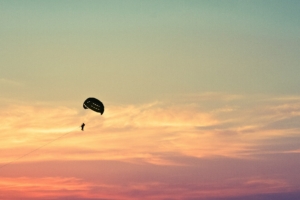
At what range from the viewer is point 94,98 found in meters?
34.1

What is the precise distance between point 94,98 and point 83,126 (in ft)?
18.4

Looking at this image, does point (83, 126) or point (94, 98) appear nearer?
point (83, 126)

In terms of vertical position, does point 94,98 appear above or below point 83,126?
above

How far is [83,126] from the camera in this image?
29.6 meters
